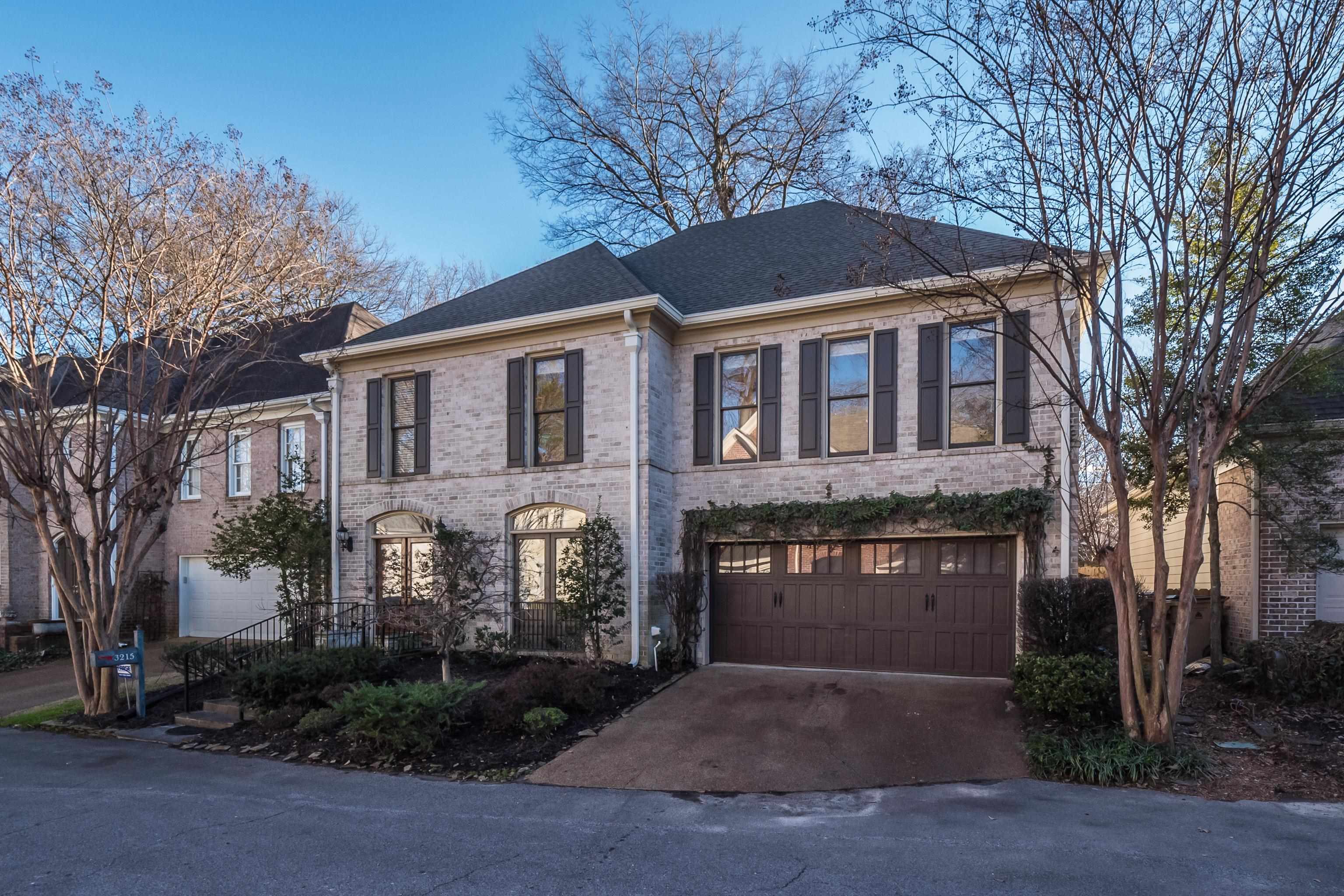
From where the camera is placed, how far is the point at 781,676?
1023 cm

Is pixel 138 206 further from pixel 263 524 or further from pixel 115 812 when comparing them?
pixel 115 812

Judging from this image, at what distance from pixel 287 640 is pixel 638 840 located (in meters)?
8.66

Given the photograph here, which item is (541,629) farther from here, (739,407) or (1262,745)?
(1262,745)

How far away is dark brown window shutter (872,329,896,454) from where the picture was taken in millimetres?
10469

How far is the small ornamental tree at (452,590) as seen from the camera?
9.88 m

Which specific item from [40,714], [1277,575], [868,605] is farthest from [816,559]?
[40,714]

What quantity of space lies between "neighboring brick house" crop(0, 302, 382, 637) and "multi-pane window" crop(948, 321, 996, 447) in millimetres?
10948

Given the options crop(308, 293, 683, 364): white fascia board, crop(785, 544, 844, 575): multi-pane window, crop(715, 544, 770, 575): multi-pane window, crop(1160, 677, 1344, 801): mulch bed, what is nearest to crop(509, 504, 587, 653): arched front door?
crop(715, 544, 770, 575): multi-pane window

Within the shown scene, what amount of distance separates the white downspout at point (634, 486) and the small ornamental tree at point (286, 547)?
5686 millimetres

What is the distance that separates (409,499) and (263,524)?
2.59 m

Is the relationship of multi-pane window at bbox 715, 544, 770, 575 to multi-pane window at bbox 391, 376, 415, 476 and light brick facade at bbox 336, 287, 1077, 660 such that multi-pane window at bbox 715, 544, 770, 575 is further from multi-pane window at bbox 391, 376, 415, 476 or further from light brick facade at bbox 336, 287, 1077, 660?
multi-pane window at bbox 391, 376, 415, 476

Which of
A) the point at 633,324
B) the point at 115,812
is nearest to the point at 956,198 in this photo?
the point at 633,324

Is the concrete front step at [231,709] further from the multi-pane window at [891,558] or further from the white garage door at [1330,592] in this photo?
the white garage door at [1330,592]

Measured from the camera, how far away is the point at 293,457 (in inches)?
557
